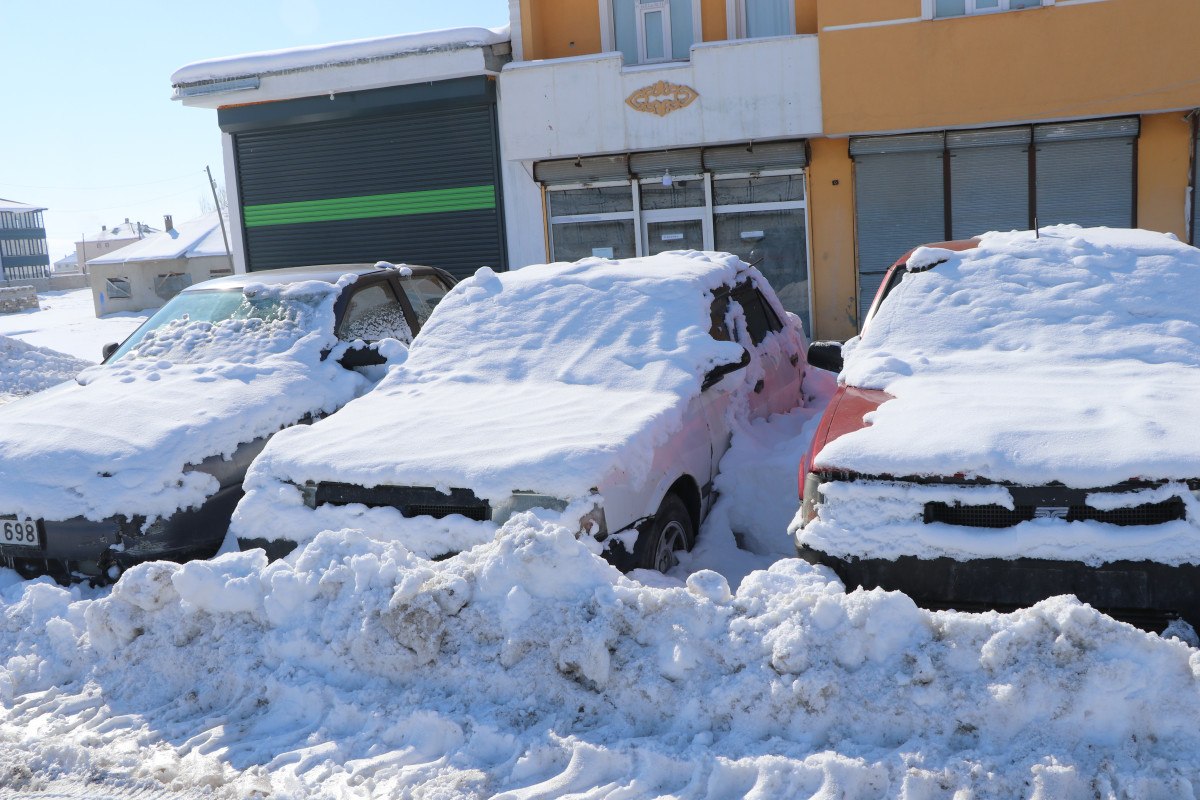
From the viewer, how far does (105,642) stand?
172 inches

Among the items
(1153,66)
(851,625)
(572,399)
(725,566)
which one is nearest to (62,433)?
(572,399)

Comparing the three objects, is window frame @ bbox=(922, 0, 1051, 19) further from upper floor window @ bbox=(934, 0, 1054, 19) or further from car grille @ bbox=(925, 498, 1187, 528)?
car grille @ bbox=(925, 498, 1187, 528)

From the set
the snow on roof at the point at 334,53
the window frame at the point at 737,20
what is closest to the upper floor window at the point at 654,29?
the window frame at the point at 737,20

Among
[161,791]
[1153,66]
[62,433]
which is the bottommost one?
[161,791]

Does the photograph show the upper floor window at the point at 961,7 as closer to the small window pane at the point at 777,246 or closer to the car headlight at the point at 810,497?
the small window pane at the point at 777,246

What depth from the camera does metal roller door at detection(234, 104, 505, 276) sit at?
54.2ft

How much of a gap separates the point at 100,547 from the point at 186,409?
1.03 m

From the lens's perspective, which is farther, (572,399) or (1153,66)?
(1153,66)

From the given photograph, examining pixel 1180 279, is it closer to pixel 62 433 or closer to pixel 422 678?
pixel 422 678

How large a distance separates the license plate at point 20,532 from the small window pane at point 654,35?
12296mm

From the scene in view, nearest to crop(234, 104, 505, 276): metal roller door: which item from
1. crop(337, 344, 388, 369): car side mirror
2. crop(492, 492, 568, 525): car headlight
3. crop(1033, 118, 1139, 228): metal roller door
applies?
crop(1033, 118, 1139, 228): metal roller door

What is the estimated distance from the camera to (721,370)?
19.0ft

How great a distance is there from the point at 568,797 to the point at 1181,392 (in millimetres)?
3079

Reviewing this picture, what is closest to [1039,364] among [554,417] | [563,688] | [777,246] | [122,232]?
[554,417]
